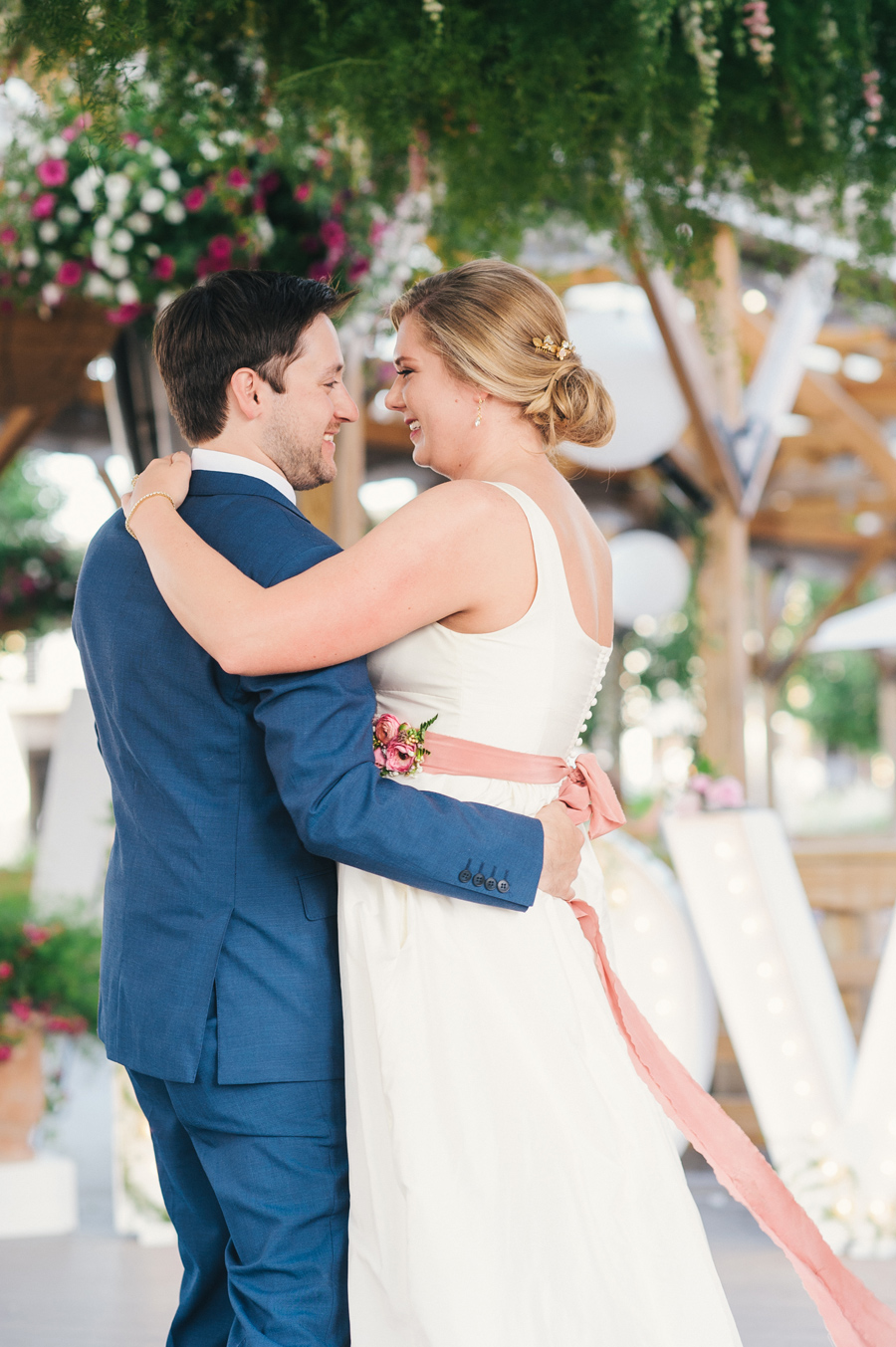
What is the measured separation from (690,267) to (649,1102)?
5.40ft

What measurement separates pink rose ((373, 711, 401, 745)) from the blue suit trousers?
361 millimetres

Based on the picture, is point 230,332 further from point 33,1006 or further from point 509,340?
point 33,1006

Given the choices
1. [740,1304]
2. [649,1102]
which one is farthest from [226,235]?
[740,1304]

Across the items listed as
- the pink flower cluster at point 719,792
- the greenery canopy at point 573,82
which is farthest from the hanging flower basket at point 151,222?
the pink flower cluster at point 719,792

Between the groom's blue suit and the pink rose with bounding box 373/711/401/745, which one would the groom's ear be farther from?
the pink rose with bounding box 373/711/401/745

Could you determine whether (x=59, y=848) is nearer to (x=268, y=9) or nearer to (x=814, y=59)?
(x=268, y=9)

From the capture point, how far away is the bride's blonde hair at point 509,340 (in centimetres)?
161

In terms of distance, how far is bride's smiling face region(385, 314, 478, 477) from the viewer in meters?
1.65

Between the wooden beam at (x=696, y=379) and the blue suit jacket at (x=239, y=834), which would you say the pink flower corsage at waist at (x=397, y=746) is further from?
the wooden beam at (x=696, y=379)

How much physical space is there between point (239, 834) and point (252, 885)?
60mm

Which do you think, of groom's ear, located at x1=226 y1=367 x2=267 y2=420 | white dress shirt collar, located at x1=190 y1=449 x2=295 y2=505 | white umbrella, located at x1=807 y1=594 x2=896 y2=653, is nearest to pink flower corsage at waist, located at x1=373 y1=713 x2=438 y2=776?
white dress shirt collar, located at x1=190 y1=449 x2=295 y2=505

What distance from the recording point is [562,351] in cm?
164

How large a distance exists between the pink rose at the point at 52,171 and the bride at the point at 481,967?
2.07 metres

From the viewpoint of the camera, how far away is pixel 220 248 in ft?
10.8
